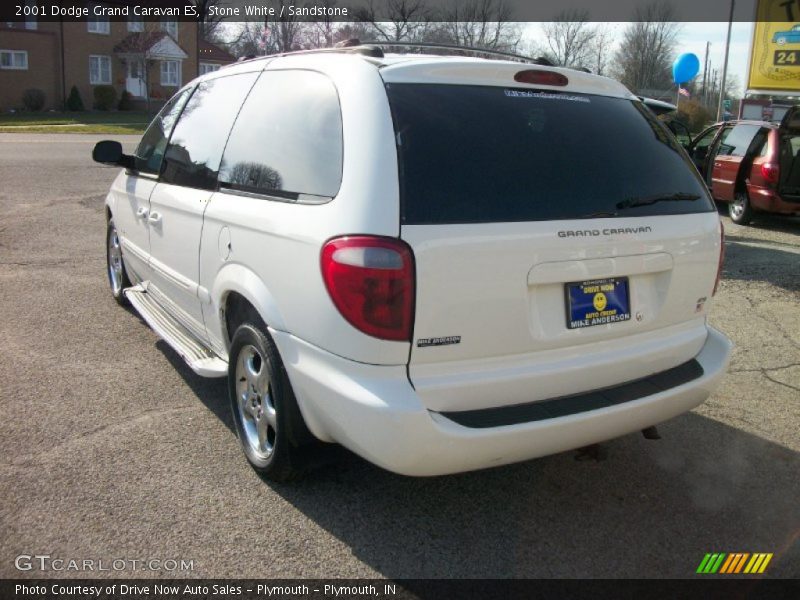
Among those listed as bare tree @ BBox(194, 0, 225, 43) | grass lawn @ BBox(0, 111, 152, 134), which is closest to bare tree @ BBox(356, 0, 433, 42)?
grass lawn @ BBox(0, 111, 152, 134)

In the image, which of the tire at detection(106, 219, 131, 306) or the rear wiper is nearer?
the rear wiper

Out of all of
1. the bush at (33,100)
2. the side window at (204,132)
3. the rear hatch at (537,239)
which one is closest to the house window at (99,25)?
the bush at (33,100)

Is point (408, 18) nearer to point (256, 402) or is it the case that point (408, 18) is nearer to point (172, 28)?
point (172, 28)

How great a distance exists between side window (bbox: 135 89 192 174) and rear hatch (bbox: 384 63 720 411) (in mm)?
2366

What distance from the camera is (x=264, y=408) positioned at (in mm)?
3443

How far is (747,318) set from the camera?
6.50 metres

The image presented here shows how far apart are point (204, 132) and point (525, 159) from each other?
206 cm

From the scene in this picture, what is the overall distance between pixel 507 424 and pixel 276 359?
104 cm

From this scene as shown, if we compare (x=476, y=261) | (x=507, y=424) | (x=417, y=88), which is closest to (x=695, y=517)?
(x=507, y=424)

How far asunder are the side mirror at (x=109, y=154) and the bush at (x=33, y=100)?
40543mm

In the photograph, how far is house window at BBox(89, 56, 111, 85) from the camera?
44.3 metres

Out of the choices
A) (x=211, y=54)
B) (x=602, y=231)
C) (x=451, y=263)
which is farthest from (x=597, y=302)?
(x=211, y=54)

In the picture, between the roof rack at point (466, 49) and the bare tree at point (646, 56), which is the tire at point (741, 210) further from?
the bare tree at point (646, 56)

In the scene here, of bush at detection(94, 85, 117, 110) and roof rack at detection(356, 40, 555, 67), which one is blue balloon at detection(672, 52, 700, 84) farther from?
bush at detection(94, 85, 117, 110)
